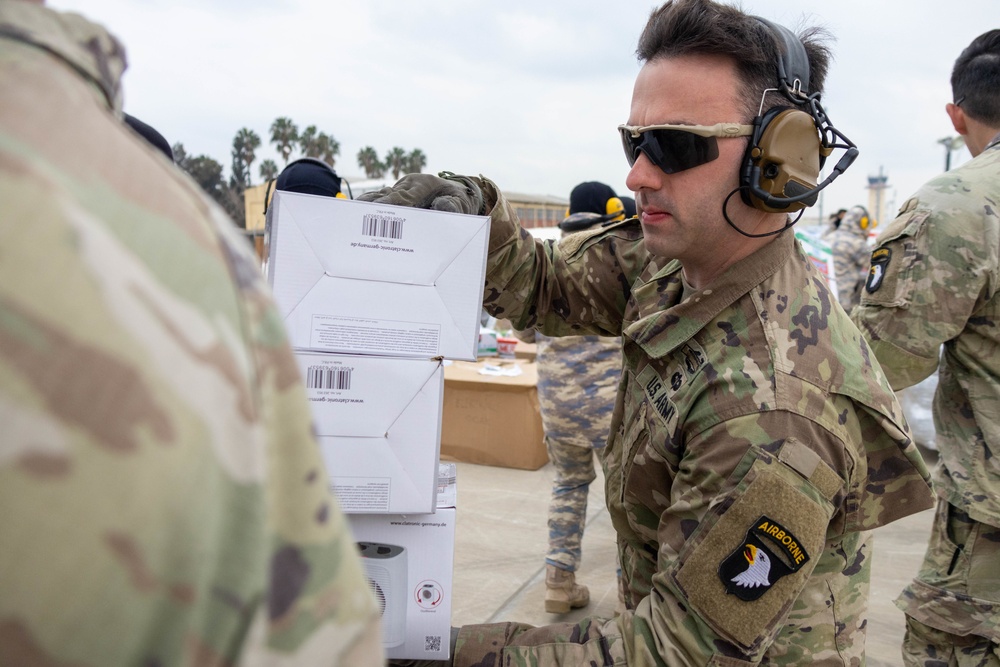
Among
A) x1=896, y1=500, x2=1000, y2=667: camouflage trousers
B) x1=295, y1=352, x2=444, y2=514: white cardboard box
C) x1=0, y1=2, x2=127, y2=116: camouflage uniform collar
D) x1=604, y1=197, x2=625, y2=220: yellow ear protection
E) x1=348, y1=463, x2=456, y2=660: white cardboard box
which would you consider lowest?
x1=896, y1=500, x2=1000, y2=667: camouflage trousers

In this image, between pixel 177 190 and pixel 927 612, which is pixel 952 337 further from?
pixel 177 190

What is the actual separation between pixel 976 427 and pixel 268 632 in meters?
2.46

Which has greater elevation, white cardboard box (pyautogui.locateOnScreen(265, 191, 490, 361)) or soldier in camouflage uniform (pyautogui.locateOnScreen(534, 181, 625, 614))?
white cardboard box (pyautogui.locateOnScreen(265, 191, 490, 361))

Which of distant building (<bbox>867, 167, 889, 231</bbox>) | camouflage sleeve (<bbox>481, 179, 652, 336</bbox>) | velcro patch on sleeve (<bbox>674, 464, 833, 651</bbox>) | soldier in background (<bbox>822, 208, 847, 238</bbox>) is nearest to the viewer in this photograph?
velcro patch on sleeve (<bbox>674, 464, 833, 651</bbox>)

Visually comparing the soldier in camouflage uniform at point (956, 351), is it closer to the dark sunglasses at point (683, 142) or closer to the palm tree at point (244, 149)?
the dark sunglasses at point (683, 142)

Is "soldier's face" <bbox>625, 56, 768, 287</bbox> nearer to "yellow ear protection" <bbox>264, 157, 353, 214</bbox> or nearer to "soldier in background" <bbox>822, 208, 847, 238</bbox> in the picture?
"yellow ear protection" <bbox>264, 157, 353, 214</bbox>

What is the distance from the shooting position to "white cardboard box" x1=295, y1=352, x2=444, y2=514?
1252mm

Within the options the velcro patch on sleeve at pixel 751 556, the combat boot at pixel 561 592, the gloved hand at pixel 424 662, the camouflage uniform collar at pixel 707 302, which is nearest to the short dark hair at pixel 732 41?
the camouflage uniform collar at pixel 707 302

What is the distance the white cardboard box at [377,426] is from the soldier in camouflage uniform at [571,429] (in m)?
2.47

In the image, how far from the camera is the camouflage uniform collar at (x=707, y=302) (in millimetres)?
1448

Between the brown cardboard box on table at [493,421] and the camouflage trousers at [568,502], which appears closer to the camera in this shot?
the camouflage trousers at [568,502]

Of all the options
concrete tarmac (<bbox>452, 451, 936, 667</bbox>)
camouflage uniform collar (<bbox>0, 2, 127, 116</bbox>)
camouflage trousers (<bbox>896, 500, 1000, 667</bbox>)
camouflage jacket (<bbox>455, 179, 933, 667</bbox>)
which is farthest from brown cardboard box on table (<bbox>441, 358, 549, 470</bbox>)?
camouflage uniform collar (<bbox>0, 2, 127, 116</bbox>)

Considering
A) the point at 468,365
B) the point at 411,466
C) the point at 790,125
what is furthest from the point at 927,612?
the point at 468,365

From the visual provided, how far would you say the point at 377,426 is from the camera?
1271mm
